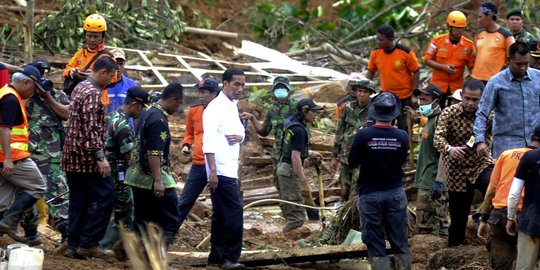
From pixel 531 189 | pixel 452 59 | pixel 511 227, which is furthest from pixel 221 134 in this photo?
pixel 452 59

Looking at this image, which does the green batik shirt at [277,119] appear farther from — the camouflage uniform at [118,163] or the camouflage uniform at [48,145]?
the camouflage uniform at [118,163]

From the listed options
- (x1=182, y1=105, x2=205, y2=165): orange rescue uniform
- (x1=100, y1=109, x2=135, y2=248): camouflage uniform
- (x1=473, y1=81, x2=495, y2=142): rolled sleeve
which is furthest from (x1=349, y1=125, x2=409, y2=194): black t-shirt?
(x1=182, y1=105, x2=205, y2=165): orange rescue uniform

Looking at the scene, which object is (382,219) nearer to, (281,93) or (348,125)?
(348,125)

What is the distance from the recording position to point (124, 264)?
1154 centimetres

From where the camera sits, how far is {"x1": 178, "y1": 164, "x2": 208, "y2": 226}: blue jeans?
13211 mm

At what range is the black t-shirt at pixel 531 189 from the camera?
993 cm

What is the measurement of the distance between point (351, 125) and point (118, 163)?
157 inches

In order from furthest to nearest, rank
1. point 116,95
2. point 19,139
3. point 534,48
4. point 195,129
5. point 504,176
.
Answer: point 195,129, point 534,48, point 116,95, point 19,139, point 504,176

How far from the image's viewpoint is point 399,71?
16.3 m

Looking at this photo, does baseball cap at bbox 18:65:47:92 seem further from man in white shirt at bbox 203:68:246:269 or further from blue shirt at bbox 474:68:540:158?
blue shirt at bbox 474:68:540:158

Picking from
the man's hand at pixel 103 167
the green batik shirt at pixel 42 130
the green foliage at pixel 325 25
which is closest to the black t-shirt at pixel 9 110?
the green batik shirt at pixel 42 130

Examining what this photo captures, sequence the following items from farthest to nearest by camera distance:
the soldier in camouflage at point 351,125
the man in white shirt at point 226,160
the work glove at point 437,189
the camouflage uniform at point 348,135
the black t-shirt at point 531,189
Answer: the camouflage uniform at point 348,135
the soldier in camouflage at point 351,125
the work glove at point 437,189
the man in white shirt at point 226,160
the black t-shirt at point 531,189

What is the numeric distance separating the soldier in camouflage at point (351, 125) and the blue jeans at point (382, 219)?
3411 mm

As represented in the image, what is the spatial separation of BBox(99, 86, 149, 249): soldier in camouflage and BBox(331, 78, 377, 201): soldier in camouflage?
12.0ft
